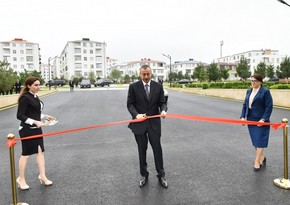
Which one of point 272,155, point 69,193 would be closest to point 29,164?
point 69,193

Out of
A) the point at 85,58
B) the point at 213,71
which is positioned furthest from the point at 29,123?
the point at 85,58

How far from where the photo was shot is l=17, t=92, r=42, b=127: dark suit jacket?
4238mm

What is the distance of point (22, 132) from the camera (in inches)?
170

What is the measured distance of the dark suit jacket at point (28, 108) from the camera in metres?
4.24

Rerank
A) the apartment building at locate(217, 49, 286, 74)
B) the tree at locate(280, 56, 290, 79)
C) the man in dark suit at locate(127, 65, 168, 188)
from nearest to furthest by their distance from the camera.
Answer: the man in dark suit at locate(127, 65, 168, 188), the tree at locate(280, 56, 290, 79), the apartment building at locate(217, 49, 286, 74)

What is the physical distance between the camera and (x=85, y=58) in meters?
101

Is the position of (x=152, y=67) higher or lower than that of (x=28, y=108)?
higher

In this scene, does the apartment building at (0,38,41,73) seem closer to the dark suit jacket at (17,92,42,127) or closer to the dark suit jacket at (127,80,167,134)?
the dark suit jacket at (17,92,42,127)

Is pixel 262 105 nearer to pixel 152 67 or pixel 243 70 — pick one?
pixel 243 70

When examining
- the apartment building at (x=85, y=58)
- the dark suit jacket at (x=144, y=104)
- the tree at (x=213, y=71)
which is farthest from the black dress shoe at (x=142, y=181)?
the apartment building at (x=85, y=58)

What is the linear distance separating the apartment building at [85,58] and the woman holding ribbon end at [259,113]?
315 feet

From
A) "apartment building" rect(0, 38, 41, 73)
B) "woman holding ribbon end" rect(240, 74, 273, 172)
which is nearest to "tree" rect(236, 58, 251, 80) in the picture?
"woman holding ribbon end" rect(240, 74, 273, 172)

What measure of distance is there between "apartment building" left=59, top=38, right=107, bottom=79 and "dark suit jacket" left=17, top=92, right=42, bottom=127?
95.8m

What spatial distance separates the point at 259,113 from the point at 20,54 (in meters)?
107
